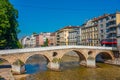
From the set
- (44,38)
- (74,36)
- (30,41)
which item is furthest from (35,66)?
(30,41)

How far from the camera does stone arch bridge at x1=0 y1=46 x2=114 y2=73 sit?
4028cm

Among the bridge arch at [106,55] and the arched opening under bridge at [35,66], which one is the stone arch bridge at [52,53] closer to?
the bridge arch at [106,55]

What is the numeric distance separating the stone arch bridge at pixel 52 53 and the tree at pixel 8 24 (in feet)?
8.84

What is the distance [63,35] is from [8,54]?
71456mm

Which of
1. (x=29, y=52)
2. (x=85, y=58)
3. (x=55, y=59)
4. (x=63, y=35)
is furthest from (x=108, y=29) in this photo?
(x=63, y=35)

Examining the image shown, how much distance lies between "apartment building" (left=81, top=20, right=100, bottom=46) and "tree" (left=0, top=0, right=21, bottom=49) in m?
36.2

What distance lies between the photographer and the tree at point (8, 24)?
3962 cm

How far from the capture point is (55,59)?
45.4 m

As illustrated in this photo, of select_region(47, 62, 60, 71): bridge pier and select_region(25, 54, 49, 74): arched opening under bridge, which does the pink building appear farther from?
select_region(47, 62, 60, 71): bridge pier

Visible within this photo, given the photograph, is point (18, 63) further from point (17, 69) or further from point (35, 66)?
point (35, 66)

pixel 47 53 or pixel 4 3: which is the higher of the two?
pixel 4 3

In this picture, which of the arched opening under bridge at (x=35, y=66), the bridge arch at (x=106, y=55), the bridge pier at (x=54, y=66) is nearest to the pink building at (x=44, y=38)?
the arched opening under bridge at (x=35, y=66)

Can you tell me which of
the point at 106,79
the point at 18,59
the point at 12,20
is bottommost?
the point at 106,79

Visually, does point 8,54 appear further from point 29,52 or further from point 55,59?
point 55,59
